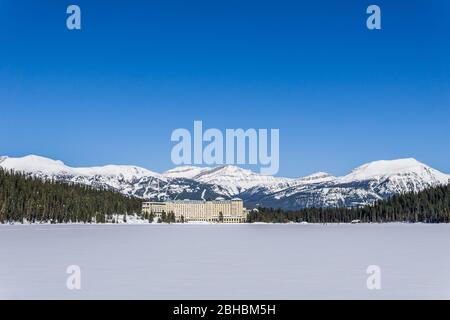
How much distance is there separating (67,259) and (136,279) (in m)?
10.7

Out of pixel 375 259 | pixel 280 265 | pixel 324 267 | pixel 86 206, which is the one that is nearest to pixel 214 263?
pixel 280 265

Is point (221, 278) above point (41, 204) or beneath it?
beneath

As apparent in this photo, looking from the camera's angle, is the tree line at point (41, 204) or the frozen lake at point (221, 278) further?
the tree line at point (41, 204)

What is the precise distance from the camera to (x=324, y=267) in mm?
28703

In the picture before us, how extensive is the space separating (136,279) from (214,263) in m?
8.13

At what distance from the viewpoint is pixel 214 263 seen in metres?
30.8

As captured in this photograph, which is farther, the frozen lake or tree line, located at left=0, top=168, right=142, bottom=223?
tree line, located at left=0, top=168, right=142, bottom=223

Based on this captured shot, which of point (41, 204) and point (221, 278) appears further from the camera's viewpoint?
point (41, 204)

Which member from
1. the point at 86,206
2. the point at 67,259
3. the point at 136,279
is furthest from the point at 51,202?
the point at 136,279

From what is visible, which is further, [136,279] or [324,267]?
[324,267]

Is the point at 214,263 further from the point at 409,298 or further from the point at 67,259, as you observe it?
the point at 409,298
